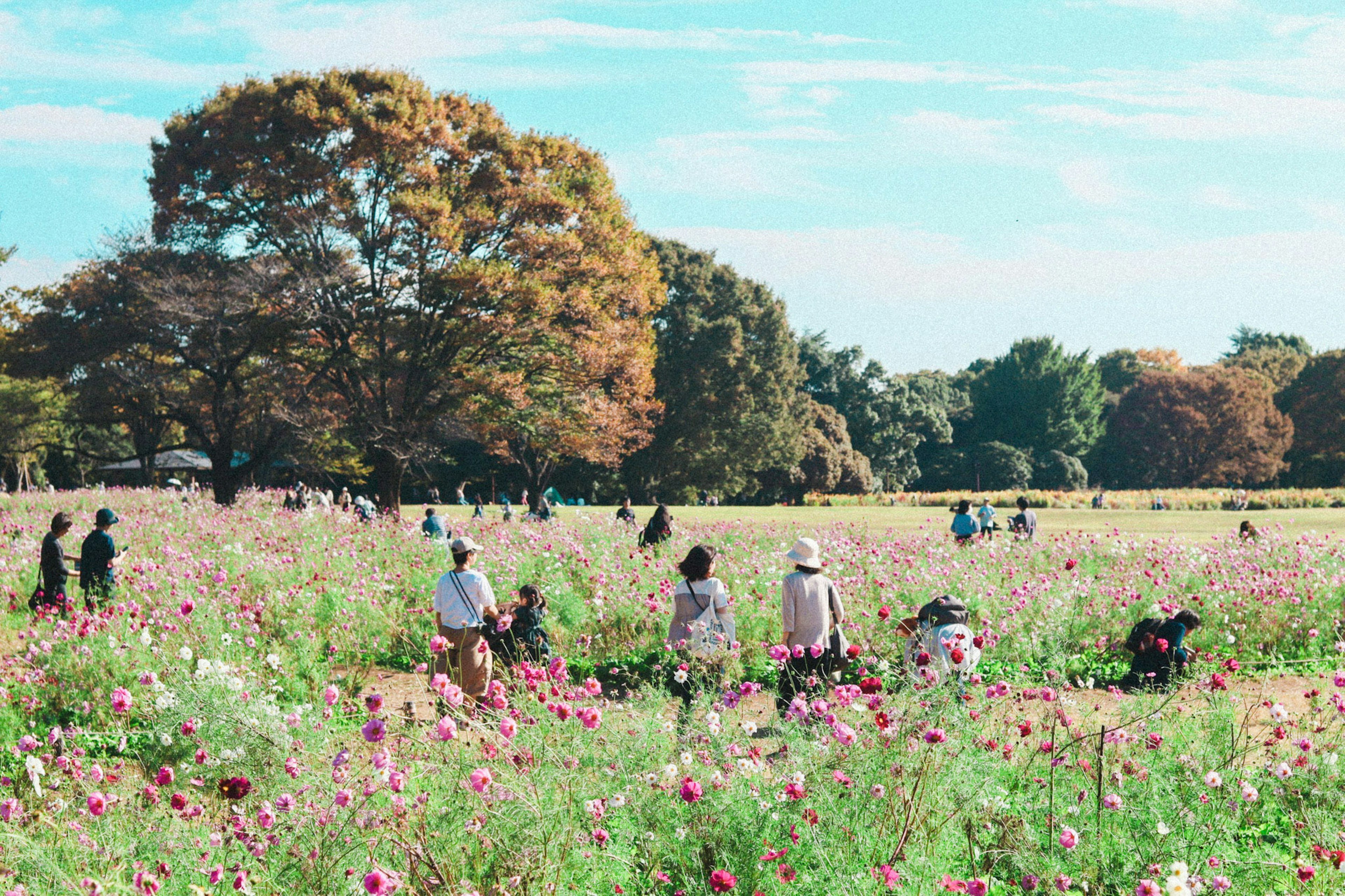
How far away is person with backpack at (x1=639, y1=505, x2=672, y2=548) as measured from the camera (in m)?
12.4

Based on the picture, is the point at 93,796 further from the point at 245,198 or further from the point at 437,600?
the point at 245,198

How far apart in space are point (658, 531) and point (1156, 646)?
22.5ft

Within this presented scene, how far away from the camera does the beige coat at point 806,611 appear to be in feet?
21.1

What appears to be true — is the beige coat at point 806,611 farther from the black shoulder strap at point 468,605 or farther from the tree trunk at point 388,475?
the tree trunk at point 388,475

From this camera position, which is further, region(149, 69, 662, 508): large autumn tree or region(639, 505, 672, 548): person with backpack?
region(149, 69, 662, 508): large autumn tree

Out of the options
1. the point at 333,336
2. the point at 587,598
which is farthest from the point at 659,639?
the point at 333,336

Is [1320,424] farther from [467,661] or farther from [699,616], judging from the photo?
[467,661]

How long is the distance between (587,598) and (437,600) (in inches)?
159

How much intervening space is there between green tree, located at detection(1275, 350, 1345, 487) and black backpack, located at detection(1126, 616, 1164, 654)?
6076cm

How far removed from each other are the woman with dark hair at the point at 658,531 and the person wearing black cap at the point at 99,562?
5842 millimetres

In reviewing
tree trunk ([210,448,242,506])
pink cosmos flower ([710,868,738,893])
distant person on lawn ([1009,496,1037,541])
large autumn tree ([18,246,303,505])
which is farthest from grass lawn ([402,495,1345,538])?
pink cosmos flower ([710,868,738,893])

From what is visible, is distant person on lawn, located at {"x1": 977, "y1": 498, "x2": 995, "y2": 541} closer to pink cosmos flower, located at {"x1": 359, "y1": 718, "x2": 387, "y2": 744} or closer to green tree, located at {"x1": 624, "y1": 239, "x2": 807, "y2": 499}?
pink cosmos flower, located at {"x1": 359, "y1": 718, "x2": 387, "y2": 744}

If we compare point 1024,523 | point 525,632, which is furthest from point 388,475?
point 525,632

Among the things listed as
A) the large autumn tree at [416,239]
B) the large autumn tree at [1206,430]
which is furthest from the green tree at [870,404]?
the large autumn tree at [416,239]
